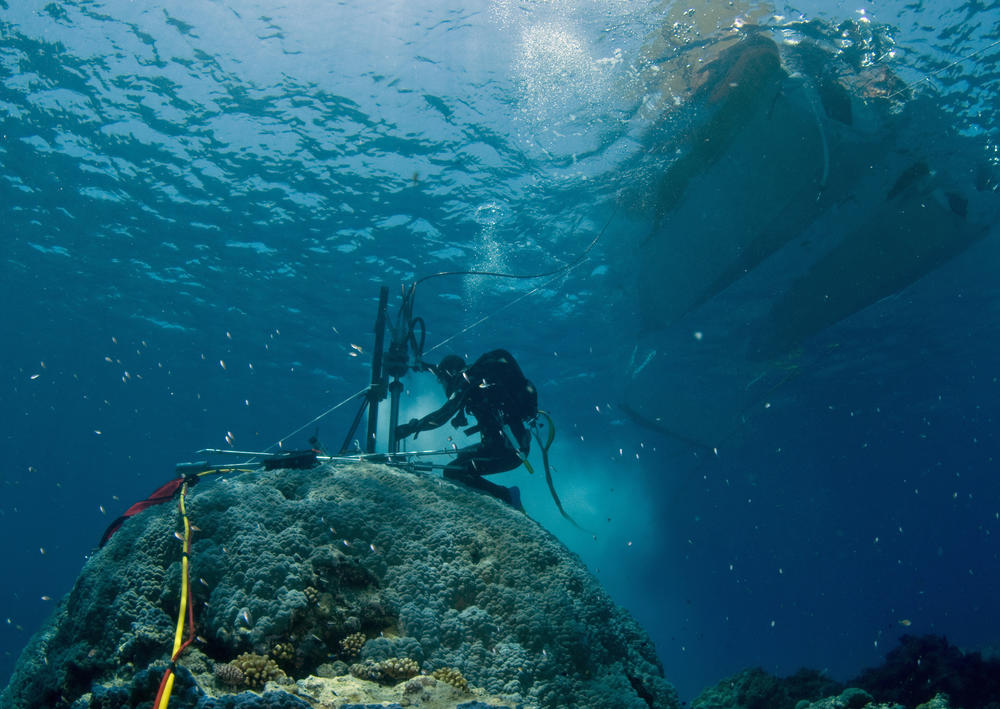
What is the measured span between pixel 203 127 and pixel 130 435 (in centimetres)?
4074

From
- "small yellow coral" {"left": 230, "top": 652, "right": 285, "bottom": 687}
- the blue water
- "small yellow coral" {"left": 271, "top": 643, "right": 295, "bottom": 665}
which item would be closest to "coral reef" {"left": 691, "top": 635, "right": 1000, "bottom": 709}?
the blue water

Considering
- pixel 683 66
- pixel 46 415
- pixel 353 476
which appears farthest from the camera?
pixel 46 415

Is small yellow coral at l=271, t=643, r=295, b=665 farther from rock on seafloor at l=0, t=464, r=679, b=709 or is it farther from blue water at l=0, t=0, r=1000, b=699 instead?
blue water at l=0, t=0, r=1000, b=699

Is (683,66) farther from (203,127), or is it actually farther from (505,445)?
(203,127)

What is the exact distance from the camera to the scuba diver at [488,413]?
564 centimetres

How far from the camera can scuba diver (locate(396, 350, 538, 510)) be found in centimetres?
564

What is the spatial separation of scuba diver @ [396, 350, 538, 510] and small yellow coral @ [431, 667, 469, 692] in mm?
2870

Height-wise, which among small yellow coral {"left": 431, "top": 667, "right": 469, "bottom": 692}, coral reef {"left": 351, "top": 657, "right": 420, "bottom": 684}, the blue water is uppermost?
the blue water

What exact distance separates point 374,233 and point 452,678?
16.7 meters

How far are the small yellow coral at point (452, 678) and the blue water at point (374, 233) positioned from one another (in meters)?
11.3

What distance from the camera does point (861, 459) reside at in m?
40.2

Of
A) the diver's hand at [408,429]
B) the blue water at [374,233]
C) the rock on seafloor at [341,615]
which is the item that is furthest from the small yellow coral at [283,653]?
the blue water at [374,233]

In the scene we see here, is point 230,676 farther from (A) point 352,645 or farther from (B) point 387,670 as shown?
(B) point 387,670

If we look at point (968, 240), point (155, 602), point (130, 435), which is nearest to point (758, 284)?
point (968, 240)
